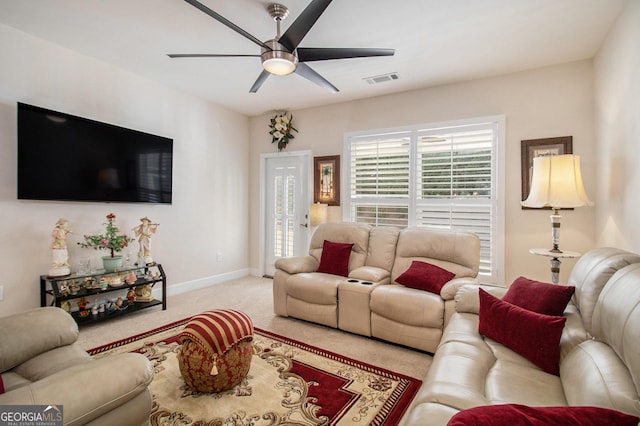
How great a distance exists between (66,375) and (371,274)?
260 cm

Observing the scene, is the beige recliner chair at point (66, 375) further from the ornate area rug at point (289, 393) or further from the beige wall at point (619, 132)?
the beige wall at point (619, 132)

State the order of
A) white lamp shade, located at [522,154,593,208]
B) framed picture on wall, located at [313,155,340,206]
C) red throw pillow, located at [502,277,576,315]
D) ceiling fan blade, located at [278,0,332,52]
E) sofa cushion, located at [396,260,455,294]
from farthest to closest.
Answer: framed picture on wall, located at [313,155,340,206]
sofa cushion, located at [396,260,455,294]
white lamp shade, located at [522,154,593,208]
ceiling fan blade, located at [278,0,332,52]
red throw pillow, located at [502,277,576,315]

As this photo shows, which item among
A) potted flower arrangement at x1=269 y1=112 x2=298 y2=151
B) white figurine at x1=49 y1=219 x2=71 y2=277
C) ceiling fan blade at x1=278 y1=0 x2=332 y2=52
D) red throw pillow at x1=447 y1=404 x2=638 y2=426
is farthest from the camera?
potted flower arrangement at x1=269 y1=112 x2=298 y2=151

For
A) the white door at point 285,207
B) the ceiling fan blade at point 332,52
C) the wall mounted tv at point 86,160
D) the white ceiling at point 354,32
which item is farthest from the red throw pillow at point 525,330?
the wall mounted tv at point 86,160

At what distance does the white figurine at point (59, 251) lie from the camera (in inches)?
119

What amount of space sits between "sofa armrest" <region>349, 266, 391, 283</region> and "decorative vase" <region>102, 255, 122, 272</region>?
2524 mm

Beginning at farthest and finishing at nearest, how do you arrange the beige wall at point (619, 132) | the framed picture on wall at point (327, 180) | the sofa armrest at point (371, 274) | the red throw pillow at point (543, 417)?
the framed picture on wall at point (327, 180) < the sofa armrest at point (371, 274) < the beige wall at point (619, 132) < the red throw pillow at point (543, 417)

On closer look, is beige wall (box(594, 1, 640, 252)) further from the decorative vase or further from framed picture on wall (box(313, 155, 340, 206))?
the decorative vase

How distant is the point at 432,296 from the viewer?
274cm

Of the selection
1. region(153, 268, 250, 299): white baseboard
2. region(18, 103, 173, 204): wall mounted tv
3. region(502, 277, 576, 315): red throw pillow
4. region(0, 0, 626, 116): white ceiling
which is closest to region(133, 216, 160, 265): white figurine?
region(18, 103, 173, 204): wall mounted tv

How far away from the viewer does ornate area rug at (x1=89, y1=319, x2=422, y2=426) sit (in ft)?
6.07

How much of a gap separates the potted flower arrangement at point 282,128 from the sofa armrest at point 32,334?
12.7 feet

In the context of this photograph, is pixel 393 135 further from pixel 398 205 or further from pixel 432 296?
pixel 432 296

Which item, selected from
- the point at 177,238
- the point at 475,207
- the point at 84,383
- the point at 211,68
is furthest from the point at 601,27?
the point at 177,238
